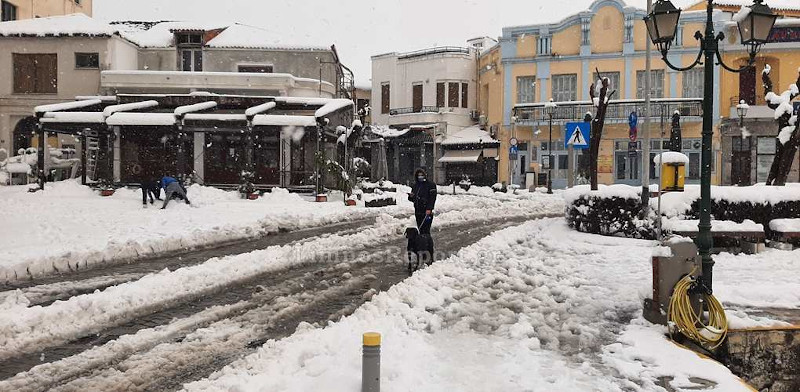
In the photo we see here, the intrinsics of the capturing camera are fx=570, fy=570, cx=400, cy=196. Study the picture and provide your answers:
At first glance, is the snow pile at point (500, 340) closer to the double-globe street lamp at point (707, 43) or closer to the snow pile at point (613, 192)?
the double-globe street lamp at point (707, 43)

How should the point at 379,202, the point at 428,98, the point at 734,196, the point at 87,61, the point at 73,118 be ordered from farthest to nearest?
the point at 428,98, the point at 87,61, the point at 73,118, the point at 379,202, the point at 734,196

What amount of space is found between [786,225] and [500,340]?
8138mm

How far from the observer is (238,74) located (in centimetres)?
2733

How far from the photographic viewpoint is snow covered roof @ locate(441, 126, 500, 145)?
38.8m

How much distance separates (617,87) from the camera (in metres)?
35.0

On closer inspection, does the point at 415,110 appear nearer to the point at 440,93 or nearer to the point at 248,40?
the point at 440,93

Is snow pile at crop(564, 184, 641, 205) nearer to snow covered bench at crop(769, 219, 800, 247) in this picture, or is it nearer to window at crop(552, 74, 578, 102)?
snow covered bench at crop(769, 219, 800, 247)

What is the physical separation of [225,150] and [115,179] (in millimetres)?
5288

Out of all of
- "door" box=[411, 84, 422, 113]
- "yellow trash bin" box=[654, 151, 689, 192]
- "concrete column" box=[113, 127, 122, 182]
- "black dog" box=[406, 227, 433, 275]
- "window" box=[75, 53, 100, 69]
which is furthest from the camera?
"door" box=[411, 84, 422, 113]

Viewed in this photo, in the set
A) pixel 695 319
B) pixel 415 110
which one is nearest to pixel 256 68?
pixel 415 110

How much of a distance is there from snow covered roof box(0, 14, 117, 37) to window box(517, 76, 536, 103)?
77.9 feet

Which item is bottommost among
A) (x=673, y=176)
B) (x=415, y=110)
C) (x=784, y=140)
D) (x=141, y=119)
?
(x=673, y=176)

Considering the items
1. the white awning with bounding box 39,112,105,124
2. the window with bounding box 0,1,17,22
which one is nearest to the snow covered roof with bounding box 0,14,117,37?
the white awning with bounding box 39,112,105,124

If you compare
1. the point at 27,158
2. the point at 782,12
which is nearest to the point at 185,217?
the point at 27,158
